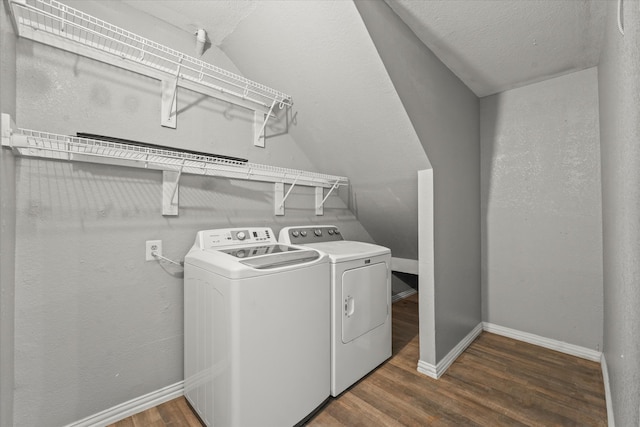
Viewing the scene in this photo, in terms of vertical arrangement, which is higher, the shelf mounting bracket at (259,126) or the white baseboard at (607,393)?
the shelf mounting bracket at (259,126)

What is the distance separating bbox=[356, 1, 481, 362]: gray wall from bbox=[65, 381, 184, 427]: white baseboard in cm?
170

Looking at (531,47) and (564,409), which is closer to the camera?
(564,409)

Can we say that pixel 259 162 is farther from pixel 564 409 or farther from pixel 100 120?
pixel 564 409

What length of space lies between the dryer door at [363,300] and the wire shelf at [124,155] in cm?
94

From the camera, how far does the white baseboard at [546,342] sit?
6.89 feet

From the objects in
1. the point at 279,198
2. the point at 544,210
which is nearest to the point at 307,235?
the point at 279,198

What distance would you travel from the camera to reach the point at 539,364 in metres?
2.03

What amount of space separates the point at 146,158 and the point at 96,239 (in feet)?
1.64

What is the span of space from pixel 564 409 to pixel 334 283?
1535 millimetres

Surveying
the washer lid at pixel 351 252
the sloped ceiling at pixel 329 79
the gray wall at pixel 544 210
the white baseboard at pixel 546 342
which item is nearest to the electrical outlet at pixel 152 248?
the washer lid at pixel 351 252

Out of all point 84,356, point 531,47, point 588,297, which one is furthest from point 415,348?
point 531,47

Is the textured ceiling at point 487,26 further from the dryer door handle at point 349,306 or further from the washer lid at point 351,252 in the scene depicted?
the dryer door handle at point 349,306

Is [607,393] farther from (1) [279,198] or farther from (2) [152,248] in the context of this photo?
(2) [152,248]

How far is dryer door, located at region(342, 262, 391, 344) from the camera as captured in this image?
170cm
